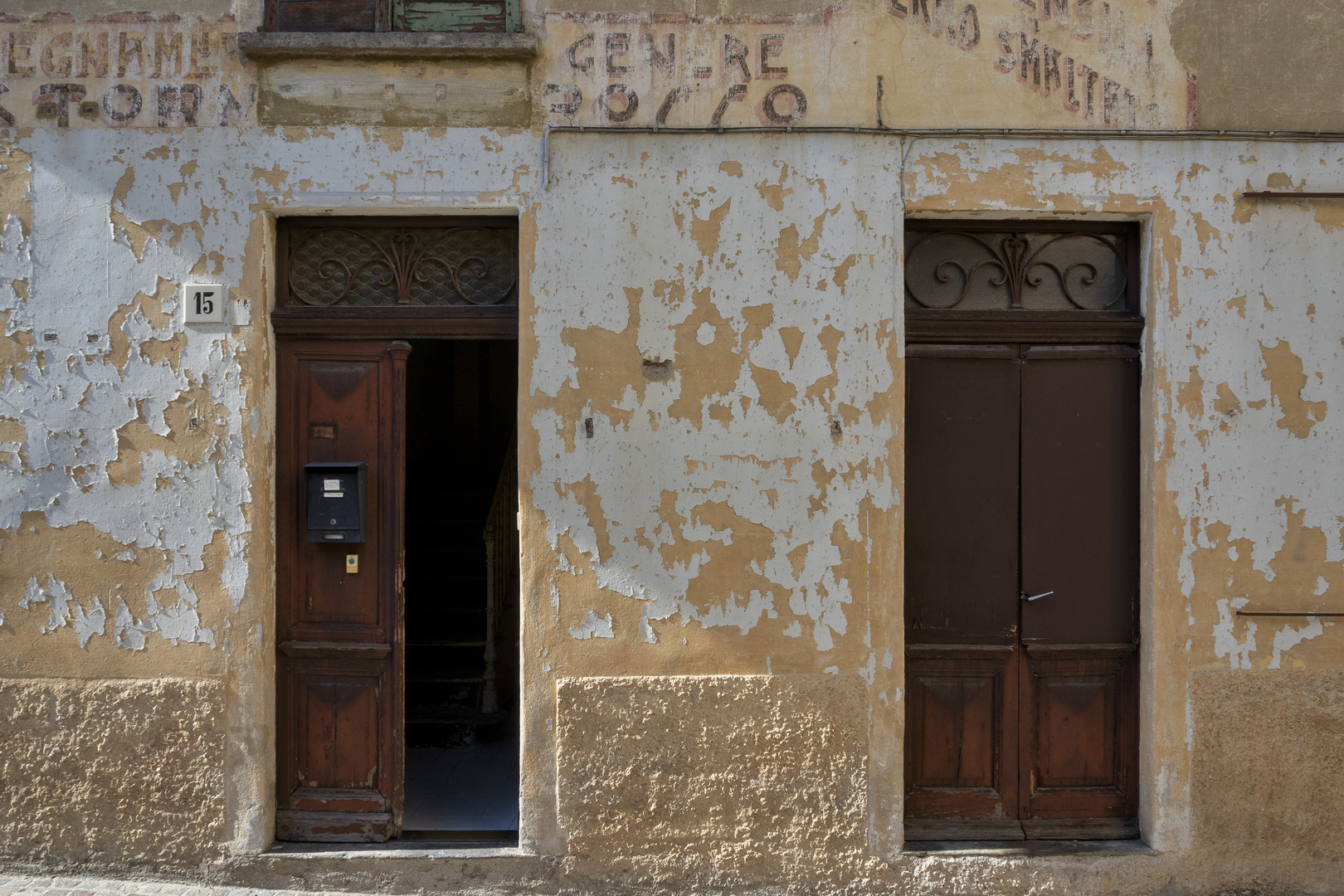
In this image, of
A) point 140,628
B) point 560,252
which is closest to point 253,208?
point 560,252

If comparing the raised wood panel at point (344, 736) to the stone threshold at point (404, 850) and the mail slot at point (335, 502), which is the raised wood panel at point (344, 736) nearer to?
the stone threshold at point (404, 850)

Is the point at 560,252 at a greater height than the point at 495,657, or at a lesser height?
greater

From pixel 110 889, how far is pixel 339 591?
158 cm

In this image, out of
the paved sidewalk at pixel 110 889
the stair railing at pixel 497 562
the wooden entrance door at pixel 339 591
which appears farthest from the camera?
the stair railing at pixel 497 562

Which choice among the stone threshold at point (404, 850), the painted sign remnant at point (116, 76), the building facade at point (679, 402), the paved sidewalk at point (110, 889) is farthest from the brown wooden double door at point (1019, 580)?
the painted sign remnant at point (116, 76)

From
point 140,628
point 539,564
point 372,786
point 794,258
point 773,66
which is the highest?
point 773,66

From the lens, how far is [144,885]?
388 cm

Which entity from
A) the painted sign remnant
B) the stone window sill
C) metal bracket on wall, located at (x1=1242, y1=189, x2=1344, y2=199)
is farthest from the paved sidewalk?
metal bracket on wall, located at (x1=1242, y1=189, x2=1344, y2=199)

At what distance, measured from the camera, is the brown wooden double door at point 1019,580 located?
414 cm

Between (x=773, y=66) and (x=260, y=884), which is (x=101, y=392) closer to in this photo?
(x=260, y=884)

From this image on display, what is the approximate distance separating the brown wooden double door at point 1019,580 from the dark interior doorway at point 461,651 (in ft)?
7.32

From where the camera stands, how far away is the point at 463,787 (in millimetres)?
4742

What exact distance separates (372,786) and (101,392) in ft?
7.17

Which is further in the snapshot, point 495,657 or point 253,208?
point 495,657
